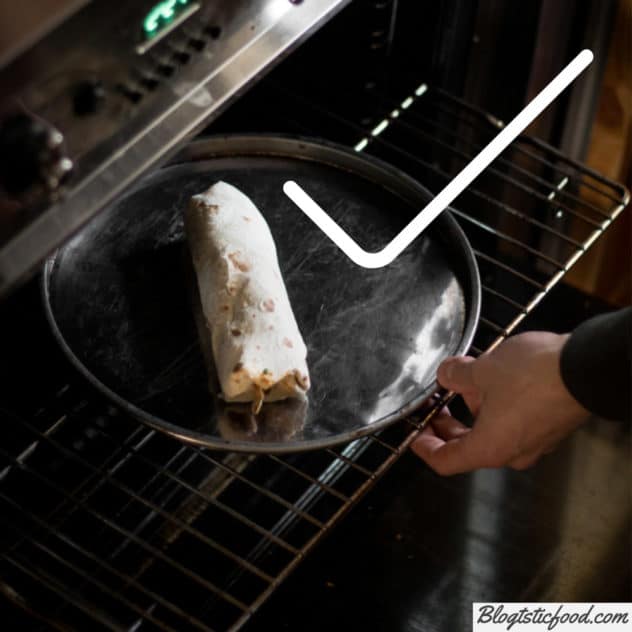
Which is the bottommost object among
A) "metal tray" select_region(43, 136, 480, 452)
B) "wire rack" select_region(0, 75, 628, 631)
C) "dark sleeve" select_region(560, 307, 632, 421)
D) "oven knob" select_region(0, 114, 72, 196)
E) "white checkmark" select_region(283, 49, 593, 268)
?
"wire rack" select_region(0, 75, 628, 631)

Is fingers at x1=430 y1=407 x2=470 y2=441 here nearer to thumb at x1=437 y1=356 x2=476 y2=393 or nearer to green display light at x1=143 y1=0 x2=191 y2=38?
thumb at x1=437 y1=356 x2=476 y2=393

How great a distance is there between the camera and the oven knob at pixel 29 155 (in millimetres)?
744

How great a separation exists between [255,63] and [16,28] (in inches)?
10.5

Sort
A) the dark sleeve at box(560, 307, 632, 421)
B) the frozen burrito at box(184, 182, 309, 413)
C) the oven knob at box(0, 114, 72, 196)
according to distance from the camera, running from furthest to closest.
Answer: the frozen burrito at box(184, 182, 309, 413) < the dark sleeve at box(560, 307, 632, 421) < the oven knob at box(0, 114, 72, 196)

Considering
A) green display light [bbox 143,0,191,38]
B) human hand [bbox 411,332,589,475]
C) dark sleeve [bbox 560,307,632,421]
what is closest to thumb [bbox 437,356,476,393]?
human hand [bbox 411,332,589,475]

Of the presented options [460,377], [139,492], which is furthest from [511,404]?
[139,492]

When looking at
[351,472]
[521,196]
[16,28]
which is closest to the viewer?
[16,28]

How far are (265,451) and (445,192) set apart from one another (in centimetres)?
30

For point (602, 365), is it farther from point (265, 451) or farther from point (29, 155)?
point (29, 155)

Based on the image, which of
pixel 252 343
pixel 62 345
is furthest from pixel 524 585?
pixel 62 345

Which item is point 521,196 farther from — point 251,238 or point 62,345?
point 62,345

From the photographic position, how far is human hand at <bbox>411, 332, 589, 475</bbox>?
0.98 m

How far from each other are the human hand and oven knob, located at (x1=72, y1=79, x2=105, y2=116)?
44 centimetres

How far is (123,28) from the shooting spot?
2.64 feet
